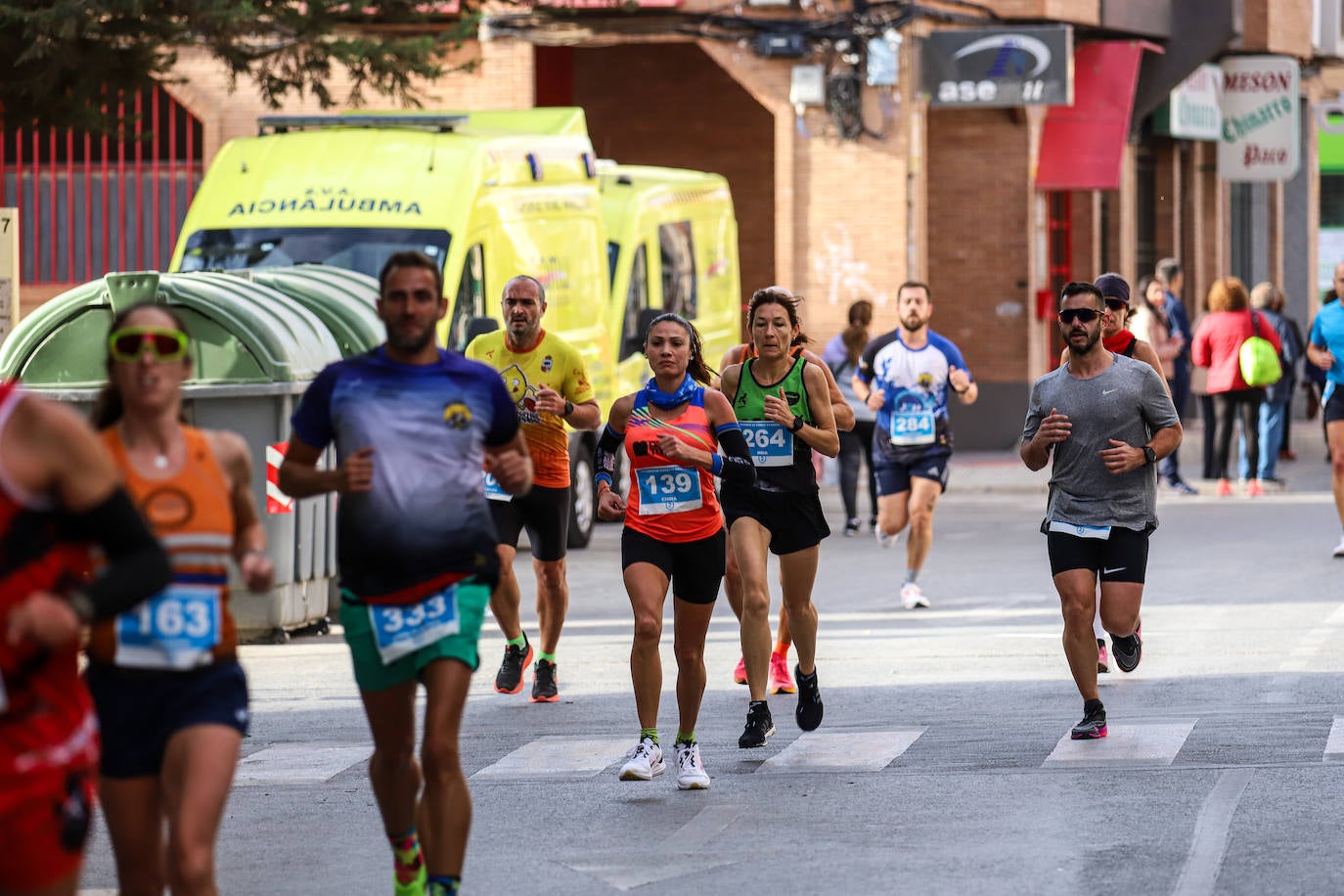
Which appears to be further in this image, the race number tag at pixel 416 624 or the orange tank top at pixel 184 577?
the race number tag at pixel 416 624

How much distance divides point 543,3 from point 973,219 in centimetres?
601

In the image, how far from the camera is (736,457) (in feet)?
27.6

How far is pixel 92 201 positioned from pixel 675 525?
19621 mm

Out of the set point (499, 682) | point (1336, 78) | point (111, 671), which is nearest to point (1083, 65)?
point (1336, 78)

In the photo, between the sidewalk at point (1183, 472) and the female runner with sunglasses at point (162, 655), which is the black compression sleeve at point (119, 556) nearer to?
the female runner with sunglasses at point (162, 655)

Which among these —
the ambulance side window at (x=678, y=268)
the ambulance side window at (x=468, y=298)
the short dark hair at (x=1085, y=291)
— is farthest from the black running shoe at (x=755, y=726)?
the ambulance side window at (x=678, y=268)

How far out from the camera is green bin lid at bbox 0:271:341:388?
12414 millimetres

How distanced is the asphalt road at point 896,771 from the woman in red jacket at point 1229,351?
6.87 meters

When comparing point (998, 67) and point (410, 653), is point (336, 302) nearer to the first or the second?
point (410, 653)

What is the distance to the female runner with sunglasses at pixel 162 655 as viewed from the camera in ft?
16.4

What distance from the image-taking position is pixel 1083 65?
2952cm

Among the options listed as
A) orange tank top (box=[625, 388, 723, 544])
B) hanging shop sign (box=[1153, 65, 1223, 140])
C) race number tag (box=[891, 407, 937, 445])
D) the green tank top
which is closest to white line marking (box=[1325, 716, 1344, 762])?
the green tank top

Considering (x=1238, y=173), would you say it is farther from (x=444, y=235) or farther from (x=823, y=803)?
(x=823, y=803)

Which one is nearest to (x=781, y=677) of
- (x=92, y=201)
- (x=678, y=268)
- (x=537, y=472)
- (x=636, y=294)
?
(x=537, y=472)
